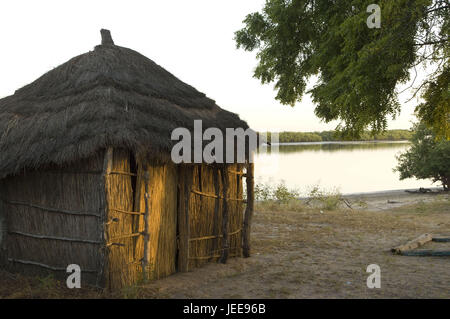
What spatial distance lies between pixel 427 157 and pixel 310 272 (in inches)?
621

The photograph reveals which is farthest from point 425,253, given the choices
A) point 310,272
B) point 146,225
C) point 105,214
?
point 105,214

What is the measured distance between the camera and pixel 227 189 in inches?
284

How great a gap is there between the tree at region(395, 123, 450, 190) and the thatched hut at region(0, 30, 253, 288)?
15.6 meters

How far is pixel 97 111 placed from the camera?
555 centimetres

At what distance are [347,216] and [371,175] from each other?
25055 mm

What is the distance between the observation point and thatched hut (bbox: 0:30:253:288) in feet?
17.6

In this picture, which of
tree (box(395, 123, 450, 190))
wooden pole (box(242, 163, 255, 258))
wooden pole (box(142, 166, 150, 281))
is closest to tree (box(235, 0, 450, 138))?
wooden pole (box(242, 163, 255, 258))

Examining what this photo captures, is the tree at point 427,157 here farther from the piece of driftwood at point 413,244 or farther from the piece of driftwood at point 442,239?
the piece of driftwood at point 413,244

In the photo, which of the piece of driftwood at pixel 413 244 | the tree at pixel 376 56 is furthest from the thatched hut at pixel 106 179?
the piece of driftwood at pixel 413 244

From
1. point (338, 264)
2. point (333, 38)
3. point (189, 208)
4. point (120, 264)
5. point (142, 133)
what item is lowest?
point (338, 264)

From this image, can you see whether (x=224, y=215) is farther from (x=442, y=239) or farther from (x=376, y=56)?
(x=442, y=239)

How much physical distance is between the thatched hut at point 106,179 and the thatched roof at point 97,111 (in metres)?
0.02
